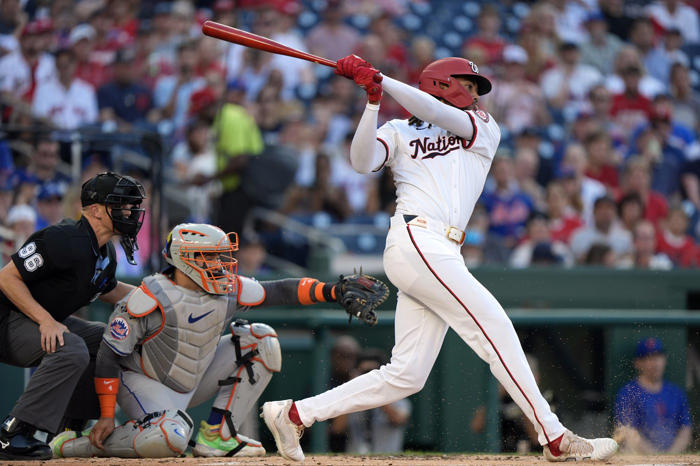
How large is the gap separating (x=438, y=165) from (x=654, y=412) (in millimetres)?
2093

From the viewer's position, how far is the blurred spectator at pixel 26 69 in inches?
332

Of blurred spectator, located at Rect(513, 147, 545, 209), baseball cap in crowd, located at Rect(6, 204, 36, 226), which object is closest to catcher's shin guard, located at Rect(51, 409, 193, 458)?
baseball cap in crowd, located at Rect(6, 204, 36, 226)

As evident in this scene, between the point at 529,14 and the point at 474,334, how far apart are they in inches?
350

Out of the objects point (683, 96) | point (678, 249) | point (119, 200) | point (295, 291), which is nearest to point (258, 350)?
point (295, 291)

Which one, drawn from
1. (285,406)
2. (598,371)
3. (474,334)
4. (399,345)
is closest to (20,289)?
(285,406)

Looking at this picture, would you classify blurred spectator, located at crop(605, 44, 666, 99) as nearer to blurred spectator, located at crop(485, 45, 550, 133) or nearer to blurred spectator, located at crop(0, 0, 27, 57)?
blurred spectator, located at crop(485, 45, 550, 133)

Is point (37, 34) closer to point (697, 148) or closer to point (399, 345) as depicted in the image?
point (399, 345)

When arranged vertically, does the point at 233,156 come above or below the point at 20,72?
below

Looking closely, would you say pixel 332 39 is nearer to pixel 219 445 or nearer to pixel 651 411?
pixel 651 411

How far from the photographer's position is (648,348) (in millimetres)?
5316

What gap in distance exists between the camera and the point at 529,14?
→ 11914 mm

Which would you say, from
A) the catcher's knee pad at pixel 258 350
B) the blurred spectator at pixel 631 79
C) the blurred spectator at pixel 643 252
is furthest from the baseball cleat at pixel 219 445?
the blurred spectator at pixel 631 79

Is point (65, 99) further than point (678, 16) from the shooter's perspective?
No

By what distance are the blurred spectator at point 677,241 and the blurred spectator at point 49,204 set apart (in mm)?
5194
